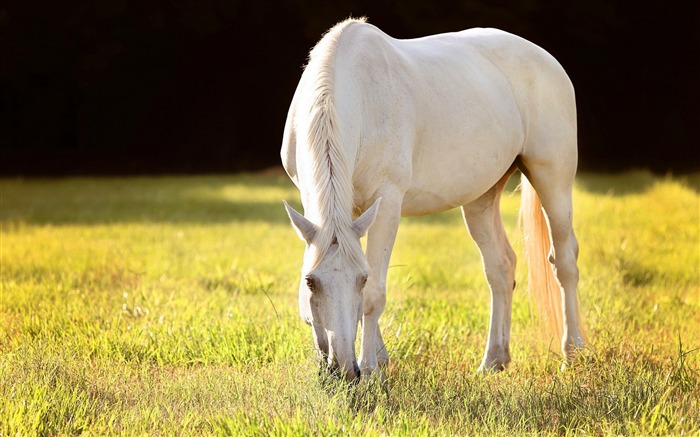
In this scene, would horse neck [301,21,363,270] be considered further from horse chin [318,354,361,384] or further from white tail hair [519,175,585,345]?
white tail hair [519,175,585,345]

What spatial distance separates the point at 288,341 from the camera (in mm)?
4840

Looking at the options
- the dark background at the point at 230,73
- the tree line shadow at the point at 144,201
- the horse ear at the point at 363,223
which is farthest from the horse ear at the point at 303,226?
the dark background at the point at 230,73

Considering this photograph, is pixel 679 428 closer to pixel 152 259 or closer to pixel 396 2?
pixel 152 259

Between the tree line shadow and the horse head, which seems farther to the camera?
the tree line shadow

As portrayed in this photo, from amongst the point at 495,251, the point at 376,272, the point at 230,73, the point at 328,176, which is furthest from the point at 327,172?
the point at 230,73

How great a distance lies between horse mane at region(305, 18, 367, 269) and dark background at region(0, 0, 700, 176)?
17.8 meters

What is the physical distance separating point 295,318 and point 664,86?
1860 cm

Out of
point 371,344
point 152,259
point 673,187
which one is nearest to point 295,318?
point 371,344

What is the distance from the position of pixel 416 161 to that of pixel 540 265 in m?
1.43

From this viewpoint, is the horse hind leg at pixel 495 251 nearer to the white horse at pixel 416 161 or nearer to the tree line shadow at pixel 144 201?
the white horse at pixel 416 161

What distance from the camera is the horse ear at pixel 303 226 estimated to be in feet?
11.8

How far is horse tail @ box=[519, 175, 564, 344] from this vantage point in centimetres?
555

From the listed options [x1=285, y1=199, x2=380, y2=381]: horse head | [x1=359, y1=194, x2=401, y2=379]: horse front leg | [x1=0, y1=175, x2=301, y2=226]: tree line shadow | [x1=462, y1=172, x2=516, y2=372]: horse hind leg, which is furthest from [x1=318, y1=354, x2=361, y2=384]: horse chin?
[x1=0, y1=175, x2=301, y2=226]: tree line shadow

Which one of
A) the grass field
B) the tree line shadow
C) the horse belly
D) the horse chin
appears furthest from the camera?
the tree line shadow
